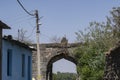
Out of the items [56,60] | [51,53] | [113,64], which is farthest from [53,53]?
[113,64]

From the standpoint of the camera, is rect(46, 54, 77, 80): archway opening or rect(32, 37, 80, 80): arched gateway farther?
rect(46, 54, 77, 80): archway opening

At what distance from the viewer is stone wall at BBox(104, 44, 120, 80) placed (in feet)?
78.9

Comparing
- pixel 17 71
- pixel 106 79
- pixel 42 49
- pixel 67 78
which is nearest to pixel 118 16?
pixel 17 71

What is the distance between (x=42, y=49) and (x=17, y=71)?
2035 cm

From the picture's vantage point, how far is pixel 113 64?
24.2 meters

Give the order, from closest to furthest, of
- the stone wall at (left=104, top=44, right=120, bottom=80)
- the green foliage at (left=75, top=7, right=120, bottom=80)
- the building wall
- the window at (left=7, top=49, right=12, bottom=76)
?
1. the stone wall at (left=104, top=44, right=120, bottom=80)
2. the building wall
3. the window at (left=7, top=49, right=12, bottom=76)
4. the green foliage at (left=75, top=7, right=120, bottom=80)

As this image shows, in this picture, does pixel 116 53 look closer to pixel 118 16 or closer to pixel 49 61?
pixel 118 16

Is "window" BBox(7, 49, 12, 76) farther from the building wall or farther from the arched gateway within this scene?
the arched gateway

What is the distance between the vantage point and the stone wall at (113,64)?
2406 cm

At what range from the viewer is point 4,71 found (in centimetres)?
2577

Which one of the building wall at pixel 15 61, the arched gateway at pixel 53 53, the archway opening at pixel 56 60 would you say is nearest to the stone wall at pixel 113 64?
the building wall at pixel 15 61

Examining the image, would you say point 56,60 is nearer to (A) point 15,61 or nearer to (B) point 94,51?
(B) point 94,51

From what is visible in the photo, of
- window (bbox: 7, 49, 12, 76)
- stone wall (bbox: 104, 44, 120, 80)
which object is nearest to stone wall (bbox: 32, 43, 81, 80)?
window (bbox: 7, 49, 12, 76)

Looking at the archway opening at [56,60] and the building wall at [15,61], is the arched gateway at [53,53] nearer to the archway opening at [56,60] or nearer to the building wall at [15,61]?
the archway opening at [56,60]
